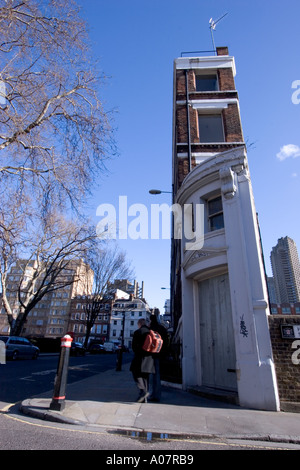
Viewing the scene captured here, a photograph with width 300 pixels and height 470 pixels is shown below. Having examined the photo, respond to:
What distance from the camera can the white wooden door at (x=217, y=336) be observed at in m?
7.18

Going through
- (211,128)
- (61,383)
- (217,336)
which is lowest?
(61,383)

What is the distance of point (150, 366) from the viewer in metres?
5.93

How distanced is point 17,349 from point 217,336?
1702cm

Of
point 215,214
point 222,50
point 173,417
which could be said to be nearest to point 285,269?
point 222,50

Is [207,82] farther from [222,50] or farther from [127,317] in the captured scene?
[127,317]

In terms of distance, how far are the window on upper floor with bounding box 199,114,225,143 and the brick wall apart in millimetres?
8919

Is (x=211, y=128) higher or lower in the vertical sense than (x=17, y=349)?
higher

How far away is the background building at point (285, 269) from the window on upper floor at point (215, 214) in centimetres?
8690

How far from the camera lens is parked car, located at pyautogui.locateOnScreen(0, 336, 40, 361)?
18.7m

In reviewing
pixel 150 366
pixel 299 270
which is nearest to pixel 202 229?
pixel 150 366

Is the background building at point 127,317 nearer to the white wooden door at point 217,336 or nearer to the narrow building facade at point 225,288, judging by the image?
the narrow building facade at point 225,288

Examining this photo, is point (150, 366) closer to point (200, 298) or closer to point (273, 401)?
point (273, 401)

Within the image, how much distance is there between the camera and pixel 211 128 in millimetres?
13086

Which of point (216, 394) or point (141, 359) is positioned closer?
point (141, 359)
